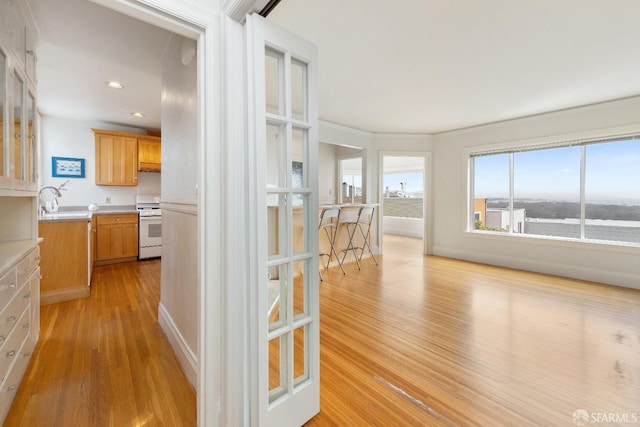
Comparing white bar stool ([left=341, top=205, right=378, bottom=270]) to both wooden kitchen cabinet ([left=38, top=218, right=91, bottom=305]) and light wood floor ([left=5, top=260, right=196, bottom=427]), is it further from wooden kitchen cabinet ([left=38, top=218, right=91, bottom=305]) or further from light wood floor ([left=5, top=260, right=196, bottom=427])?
wooden kitchen cabinet ([left=38, top=218, right=91, bottom=305])

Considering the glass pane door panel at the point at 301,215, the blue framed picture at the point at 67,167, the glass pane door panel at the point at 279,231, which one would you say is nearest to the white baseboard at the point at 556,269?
the glass pane door panel at the point at 301,215

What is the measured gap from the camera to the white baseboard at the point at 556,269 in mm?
3471

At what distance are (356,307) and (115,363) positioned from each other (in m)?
2.02

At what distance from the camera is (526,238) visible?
4.27 m

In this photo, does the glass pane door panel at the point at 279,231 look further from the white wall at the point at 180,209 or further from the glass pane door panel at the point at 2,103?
the glass pane door panel at the point at 2,103

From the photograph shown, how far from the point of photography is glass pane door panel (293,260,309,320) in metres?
1.35

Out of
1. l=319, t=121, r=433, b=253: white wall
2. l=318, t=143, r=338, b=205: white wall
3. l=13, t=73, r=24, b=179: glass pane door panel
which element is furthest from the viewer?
l=318, t=143, r=338, b=205: white wall

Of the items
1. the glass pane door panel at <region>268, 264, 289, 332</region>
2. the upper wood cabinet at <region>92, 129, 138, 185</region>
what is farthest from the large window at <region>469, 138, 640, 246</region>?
the upper wood cabinet at <region>92, 129, 138, 185</region>

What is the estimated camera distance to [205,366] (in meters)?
1.29

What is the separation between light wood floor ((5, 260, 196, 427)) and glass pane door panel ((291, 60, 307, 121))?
1.67m

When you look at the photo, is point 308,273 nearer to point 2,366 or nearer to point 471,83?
point 2,366

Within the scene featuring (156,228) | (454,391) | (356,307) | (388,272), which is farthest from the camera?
(156,228)

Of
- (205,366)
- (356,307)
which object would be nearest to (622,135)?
(356,307)

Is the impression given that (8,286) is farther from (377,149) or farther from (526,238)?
(526,238)
